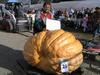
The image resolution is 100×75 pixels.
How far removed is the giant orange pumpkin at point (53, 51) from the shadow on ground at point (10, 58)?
30.9 inches

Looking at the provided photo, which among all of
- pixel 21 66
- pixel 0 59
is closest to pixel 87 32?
pixel 0 59

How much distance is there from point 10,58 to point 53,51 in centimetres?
299

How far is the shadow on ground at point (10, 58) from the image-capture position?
25.3 feet

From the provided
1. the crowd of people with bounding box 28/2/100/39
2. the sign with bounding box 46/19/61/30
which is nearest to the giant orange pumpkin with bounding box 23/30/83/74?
the sign with bounding box 46/19/61/30

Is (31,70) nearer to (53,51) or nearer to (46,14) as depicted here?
(53,51)

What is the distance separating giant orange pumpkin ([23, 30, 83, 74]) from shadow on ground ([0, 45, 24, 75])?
0.78m

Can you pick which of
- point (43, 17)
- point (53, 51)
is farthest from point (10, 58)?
point (53, 51)

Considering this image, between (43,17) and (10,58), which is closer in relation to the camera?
(43,17)

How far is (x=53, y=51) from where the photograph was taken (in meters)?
6.35

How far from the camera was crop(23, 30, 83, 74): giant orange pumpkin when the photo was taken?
6.36 meters

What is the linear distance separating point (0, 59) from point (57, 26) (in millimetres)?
2374

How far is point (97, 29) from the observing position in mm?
11711

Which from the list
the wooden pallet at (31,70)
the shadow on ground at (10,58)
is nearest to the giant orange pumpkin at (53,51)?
the wooden pallet at (31,70)

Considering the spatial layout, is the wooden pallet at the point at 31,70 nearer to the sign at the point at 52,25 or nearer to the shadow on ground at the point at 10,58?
the shadow on ground at the point at 10,58
